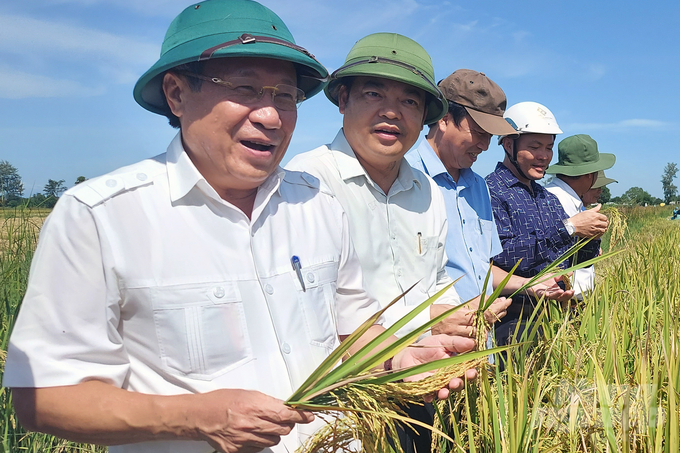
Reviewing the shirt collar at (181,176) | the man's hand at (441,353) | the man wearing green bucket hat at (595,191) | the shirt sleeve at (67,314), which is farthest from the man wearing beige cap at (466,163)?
the man wearing green bucket hat at (595,191)

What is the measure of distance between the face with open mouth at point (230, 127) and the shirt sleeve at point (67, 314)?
0.35 meters

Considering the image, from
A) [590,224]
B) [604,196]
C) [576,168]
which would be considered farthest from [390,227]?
[604,196]

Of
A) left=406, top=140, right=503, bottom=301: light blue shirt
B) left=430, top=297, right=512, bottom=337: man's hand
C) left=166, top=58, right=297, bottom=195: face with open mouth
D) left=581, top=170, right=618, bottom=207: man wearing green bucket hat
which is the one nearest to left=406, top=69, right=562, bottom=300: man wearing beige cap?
left=406, top=140, right=503, bottom=301: light blue shirt

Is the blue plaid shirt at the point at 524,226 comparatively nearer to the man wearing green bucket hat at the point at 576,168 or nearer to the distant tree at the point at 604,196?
the man wearing green bucket hat at the point at 576,168

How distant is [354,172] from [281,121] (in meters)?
0.75

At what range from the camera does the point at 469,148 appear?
9.74ft

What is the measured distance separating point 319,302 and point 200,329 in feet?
1.19

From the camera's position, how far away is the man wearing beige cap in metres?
2.83

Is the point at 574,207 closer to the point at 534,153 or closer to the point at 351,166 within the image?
the point at 534,153

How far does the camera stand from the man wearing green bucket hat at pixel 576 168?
13.8ft

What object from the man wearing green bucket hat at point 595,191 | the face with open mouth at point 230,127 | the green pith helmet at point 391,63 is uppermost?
the man wearing green bucket hat at point 595,191

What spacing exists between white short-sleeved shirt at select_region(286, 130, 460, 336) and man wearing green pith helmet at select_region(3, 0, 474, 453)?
46 centimetres

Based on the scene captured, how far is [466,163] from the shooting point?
299 cm

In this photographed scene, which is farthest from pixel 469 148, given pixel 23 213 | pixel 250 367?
pixel 23 213
